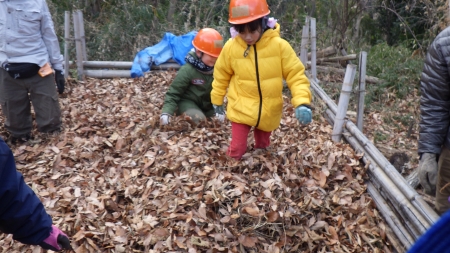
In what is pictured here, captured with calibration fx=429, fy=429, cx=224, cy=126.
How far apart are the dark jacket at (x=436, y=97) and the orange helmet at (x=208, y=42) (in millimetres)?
2301

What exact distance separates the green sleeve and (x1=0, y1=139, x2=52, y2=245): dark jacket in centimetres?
269

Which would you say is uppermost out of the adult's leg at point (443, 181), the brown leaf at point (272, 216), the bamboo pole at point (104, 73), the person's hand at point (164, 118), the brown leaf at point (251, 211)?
the adult's leg at point (443, 181)

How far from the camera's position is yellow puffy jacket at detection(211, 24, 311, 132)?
11.8 feet

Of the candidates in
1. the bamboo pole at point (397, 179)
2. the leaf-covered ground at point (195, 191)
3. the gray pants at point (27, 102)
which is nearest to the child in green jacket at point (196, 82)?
the leaf-covered ground at point (195, 191)

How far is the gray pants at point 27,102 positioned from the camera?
472 centimetres

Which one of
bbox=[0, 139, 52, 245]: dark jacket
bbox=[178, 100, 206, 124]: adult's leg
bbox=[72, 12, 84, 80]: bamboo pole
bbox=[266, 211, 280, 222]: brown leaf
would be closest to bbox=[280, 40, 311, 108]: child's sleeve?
bbox=[266, 211, 280, 222]: brown leaf

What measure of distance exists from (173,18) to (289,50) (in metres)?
6.37

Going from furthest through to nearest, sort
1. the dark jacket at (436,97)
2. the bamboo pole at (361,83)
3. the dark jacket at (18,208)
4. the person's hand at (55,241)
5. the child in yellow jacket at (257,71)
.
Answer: the bamboo pole at (361,83), the child in yellow jacket at (257,71), the dark jacket at (436,97), the person's hand at (55,241), the dark jacket at (18,208)

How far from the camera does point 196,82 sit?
4.82 meters

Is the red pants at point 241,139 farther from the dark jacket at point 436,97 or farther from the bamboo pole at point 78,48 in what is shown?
the bamboo pole at point 78,48

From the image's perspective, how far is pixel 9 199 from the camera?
75.1 inches

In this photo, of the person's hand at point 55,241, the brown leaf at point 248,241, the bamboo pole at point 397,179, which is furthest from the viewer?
the brown leaf at point 248,241

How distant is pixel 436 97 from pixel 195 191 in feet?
6.41

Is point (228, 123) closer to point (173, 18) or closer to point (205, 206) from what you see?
point (205, 206)
